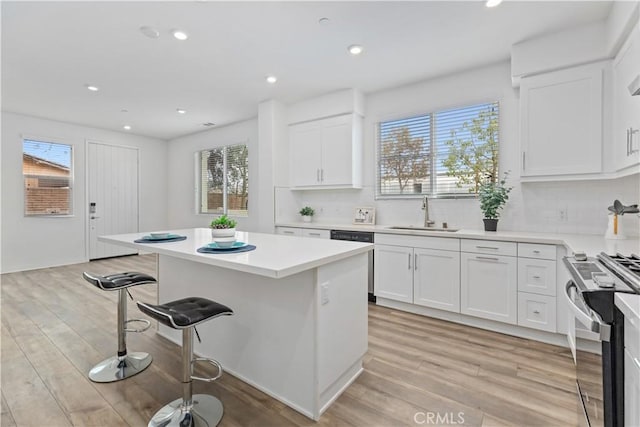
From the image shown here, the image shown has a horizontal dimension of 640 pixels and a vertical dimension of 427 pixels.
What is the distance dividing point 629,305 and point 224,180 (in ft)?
19.8

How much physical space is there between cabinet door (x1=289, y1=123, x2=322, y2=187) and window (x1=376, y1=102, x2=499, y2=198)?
2.94ft

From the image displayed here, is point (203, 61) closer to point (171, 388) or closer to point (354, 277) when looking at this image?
point (354, 277)

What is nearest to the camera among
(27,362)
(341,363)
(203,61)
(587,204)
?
(341,363)

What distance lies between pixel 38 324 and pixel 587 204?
545 cm

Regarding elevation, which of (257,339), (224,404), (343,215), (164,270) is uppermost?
(343,215)

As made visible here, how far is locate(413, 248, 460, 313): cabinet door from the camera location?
9.87 feet

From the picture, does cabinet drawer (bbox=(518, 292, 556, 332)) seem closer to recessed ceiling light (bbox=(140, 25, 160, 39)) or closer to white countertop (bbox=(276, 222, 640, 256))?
white countertop (bbox=(276, 222, 640, 256))

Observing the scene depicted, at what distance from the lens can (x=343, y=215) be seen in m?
4.54

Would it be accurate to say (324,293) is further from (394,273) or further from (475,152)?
(475,152)

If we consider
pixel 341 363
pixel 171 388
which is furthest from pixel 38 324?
pixel 341 363

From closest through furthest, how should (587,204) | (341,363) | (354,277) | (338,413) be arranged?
(338,413), (341,363), (354,277), (587,204)

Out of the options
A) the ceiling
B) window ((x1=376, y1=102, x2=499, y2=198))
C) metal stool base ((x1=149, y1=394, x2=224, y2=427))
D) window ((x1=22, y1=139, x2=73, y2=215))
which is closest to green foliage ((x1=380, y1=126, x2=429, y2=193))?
window ((x1=376, y1=102, x2=499, y2=198))

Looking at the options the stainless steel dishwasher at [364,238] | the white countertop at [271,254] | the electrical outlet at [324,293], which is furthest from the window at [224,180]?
the electrical outlet at [324,293]

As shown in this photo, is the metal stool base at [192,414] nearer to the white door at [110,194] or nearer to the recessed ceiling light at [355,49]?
the recessed ceiling light at [355,49]
